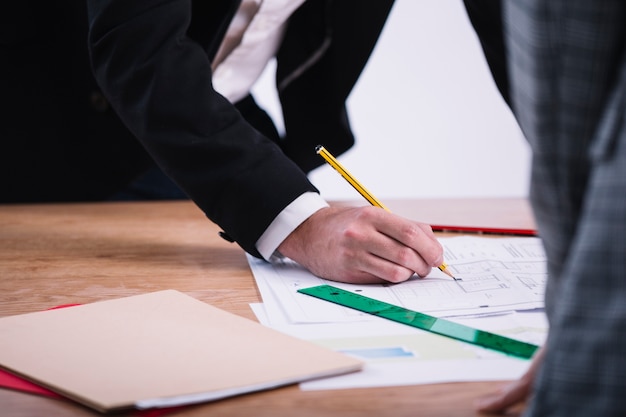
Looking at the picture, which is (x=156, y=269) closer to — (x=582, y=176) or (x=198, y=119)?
(x=198, y=119)

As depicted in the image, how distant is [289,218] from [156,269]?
17cm

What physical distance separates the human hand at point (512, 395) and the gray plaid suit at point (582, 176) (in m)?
0.06

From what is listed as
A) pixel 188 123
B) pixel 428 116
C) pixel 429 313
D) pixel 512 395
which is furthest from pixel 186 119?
pixel 428 116

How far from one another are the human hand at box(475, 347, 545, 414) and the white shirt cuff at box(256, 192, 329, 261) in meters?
0.43

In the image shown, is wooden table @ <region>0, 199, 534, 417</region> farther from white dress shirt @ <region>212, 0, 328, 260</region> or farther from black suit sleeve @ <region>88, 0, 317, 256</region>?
white dress shirt @ <region>212, 0, 328, 260</region>

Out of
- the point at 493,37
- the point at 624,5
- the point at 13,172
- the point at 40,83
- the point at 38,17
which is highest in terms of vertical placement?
the point at 624,5

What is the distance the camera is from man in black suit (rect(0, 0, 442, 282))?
87 centimetres

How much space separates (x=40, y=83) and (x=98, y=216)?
0.31 metres

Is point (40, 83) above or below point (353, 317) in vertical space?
below

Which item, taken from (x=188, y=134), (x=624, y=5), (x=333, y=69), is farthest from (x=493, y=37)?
(x=624, y=5)

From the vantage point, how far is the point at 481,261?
94 cm

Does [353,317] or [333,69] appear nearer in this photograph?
[353,317]

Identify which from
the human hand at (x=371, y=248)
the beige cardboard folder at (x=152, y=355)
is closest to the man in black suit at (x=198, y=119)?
the human hand at (x=371, y=248)

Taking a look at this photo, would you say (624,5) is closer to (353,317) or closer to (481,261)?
(353,317)
